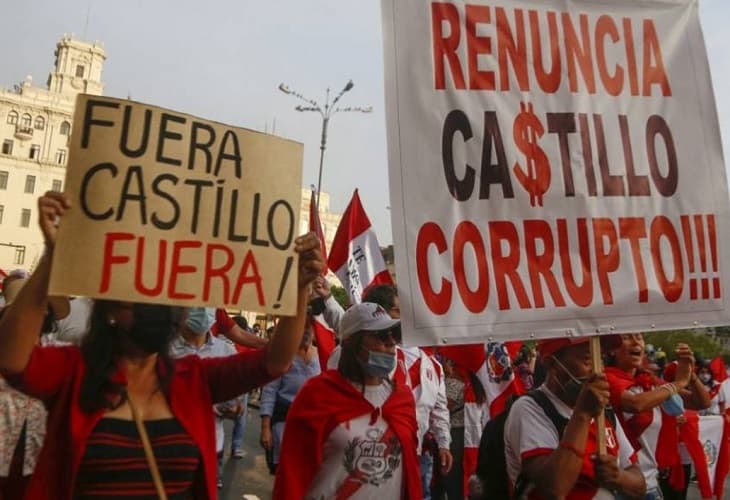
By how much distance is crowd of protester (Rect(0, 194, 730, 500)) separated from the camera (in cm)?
215

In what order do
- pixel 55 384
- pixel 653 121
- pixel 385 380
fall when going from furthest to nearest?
pixel 385 380
pixel 653 121
pixel 55 384

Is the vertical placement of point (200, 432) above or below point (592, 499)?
above

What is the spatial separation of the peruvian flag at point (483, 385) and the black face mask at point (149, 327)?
161 inches

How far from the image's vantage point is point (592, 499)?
2656mm

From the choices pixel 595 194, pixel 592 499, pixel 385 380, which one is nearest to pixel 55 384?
pixel 385 380

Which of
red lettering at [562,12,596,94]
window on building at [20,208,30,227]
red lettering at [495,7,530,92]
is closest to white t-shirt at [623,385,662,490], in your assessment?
red lettering at [562,12,596,94]

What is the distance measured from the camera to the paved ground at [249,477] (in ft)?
23.4

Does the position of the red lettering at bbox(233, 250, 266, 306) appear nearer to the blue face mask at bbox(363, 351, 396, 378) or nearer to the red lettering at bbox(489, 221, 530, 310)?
the red lettering at bbox(489, 221, 530, 310)

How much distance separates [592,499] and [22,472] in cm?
223

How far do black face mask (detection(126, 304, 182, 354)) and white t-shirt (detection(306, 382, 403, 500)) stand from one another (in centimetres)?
113

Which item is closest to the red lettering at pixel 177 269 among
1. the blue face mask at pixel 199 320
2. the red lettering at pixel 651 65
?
the red lettering at pixel 651 65

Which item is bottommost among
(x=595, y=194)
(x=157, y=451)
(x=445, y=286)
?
(x=157, y=451)

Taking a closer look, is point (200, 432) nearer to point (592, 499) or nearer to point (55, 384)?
point (55, 384)

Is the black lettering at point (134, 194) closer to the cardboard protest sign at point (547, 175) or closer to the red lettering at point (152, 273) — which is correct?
the red lettering at point (152, 273)
